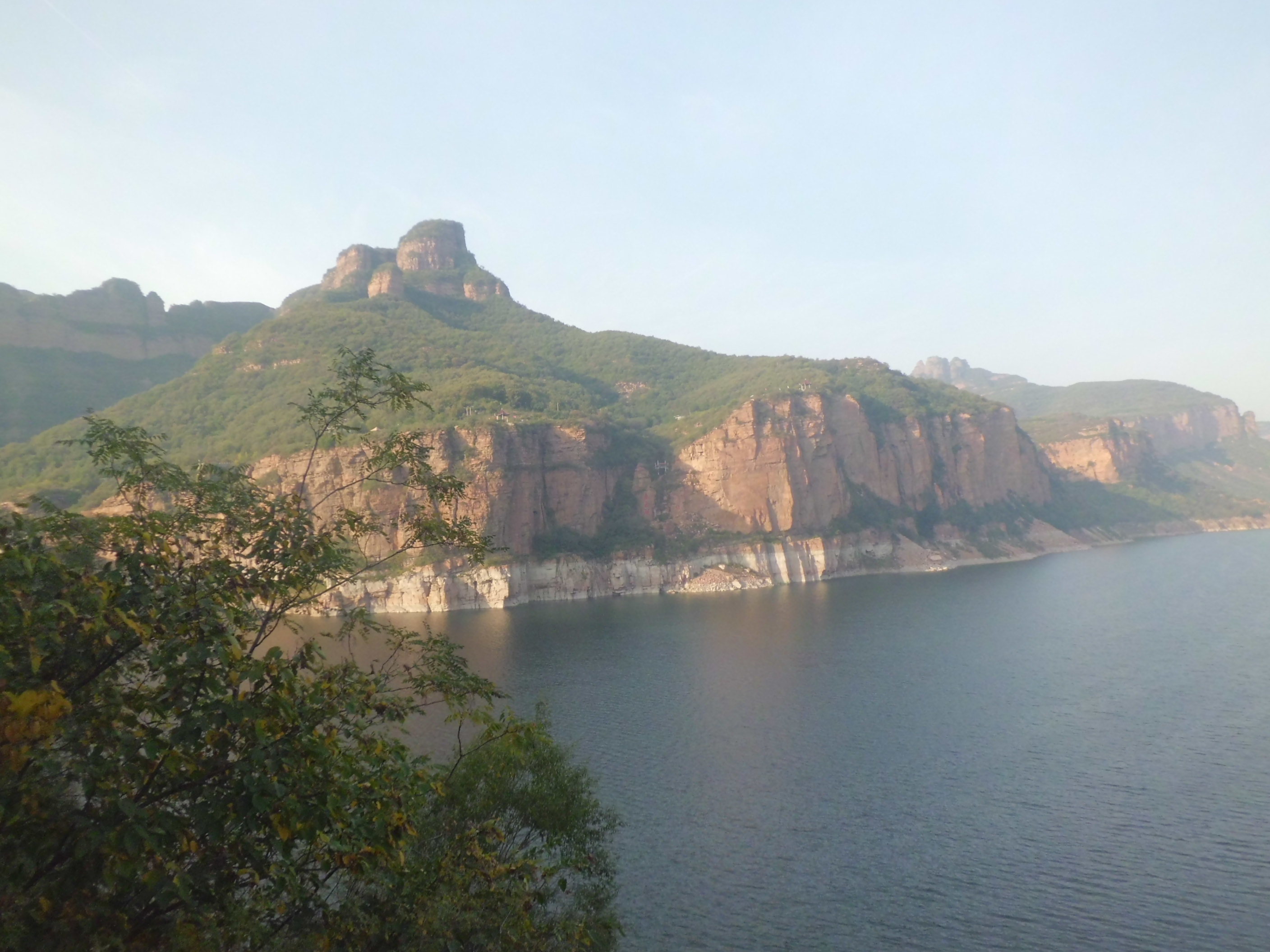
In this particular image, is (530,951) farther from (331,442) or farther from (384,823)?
(331,442)

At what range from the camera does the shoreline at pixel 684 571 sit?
6781 cm

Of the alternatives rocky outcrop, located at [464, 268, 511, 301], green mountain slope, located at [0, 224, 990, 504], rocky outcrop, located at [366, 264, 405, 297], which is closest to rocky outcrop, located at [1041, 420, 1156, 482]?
green mountain slope, located at [0, 224, 990, 504]

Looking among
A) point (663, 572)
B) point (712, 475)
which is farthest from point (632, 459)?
point (663, 572)

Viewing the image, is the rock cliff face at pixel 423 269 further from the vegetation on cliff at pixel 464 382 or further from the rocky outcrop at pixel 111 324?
the rocky outcrop at pixel 111 324

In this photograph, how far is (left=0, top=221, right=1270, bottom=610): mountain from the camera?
7238 cm

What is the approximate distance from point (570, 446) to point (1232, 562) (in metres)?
69.5

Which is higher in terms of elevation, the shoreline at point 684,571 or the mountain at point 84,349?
the mountain at point 84,349

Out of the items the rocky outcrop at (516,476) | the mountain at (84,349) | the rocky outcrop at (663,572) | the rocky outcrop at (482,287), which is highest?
the rocky outcrop at (482,287)

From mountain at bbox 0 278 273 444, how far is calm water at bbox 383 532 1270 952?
6664cm

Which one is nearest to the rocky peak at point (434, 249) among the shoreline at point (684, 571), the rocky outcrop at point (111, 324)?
the rocky outcrop at point (111, 324)

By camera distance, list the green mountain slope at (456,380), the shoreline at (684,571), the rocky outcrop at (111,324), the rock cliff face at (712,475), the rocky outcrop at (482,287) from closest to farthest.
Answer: the shoreline at (684,571)
the rock cliff face at (712,475)
the green mountain slope at (456,380)
the rocky outcrop at (111,324)
the rocky outcrop at (482,287)

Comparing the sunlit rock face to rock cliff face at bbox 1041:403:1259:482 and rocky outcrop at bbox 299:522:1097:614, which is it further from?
rock cliff face at bbox 1041:403:1259:482

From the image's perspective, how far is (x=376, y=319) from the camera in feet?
360

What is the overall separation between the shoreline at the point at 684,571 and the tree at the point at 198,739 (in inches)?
1806
